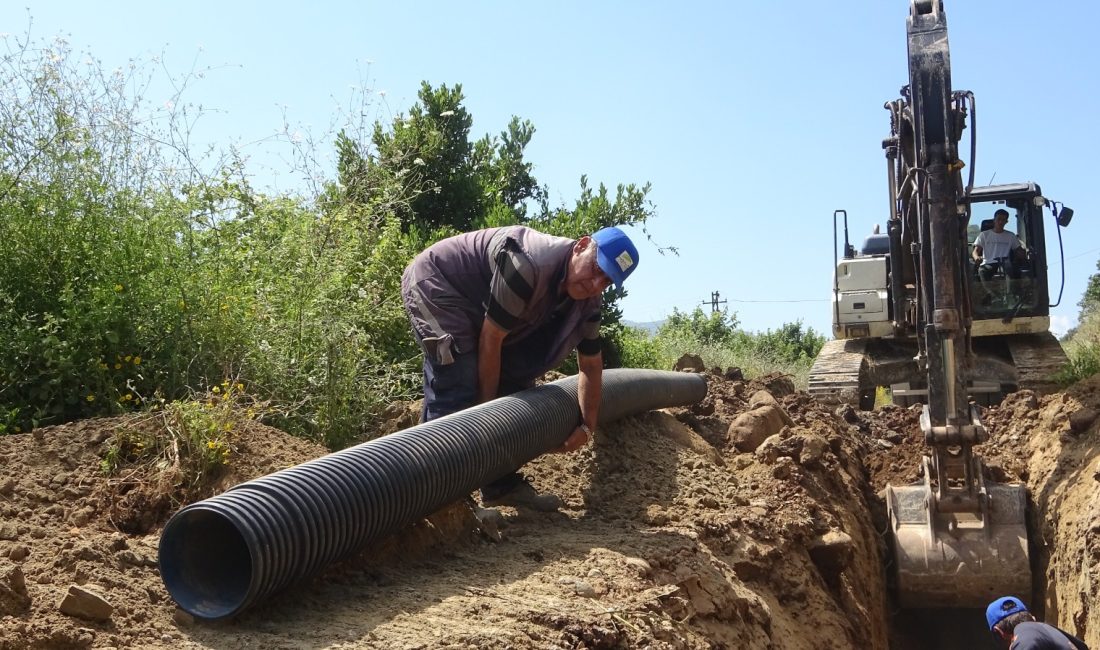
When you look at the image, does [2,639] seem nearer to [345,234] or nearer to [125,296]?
[125,296]

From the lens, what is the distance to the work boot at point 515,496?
5520mm

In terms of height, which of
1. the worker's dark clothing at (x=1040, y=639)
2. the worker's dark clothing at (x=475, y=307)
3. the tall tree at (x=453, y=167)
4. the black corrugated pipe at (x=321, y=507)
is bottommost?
the worker's dark clothing at (x=1040, y=639)

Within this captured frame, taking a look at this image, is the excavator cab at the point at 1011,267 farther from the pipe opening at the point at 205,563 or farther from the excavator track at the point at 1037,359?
the pipe opening at the point at 205,563

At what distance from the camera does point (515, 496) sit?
5.55m

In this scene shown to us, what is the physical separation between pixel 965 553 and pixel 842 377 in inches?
228

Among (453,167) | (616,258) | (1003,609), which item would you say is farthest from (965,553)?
(453,167)

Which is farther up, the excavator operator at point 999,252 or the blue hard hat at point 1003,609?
the excavator operator at point 999,252

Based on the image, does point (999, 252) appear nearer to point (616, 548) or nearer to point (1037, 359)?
point (1037, 359)

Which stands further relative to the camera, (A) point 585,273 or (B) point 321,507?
(A) point 585,273

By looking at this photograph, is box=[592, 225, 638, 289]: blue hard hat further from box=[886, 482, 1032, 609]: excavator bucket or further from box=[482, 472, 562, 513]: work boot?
box=[886, 482, 1032, 609]: excavator bucket

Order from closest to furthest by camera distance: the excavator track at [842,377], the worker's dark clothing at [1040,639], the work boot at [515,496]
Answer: the worker's dark clothing at [1040,639]
the work boot at [515,496]
the excavator track at [842,377]

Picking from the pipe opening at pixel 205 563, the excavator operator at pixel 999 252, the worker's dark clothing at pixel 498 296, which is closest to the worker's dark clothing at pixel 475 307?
the worker's dark clothing at pixel 498 296

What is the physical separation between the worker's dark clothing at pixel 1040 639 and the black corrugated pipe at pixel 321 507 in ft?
8.32

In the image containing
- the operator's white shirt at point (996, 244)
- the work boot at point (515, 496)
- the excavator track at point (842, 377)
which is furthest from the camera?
the excavator track at point (842, 377)
